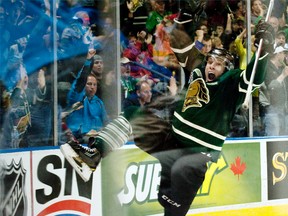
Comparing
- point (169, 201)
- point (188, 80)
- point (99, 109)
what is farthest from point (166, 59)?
point (169, 201)

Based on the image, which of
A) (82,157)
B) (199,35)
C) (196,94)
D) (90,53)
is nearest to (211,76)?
(196,94)

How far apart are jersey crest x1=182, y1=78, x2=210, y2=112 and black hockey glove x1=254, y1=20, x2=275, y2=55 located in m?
0.46

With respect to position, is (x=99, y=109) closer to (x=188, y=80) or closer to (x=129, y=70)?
(x=129, y=70)

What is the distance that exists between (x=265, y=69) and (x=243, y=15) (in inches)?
14.6

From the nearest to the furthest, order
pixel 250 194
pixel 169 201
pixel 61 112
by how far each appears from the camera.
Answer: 1. pixel 61 112
2. pixel 169 201
3. pixel 250 194

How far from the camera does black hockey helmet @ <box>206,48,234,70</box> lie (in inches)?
171

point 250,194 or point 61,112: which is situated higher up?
point 61,112

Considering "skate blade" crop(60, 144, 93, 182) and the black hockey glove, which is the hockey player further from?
the black hockey glove

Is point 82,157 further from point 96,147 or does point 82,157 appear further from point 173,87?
point 173,87

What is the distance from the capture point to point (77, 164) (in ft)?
13.2

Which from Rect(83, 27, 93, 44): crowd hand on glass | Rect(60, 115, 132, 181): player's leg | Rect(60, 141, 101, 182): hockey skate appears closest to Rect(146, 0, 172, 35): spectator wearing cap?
Rect(83, 27, 93, 44): crowd hand on glass

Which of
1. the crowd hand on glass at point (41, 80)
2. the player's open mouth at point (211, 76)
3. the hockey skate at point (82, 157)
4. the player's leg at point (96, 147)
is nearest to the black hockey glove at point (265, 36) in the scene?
the player's open mouth at point (211, 76)

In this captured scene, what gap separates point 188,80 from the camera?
4.27 m

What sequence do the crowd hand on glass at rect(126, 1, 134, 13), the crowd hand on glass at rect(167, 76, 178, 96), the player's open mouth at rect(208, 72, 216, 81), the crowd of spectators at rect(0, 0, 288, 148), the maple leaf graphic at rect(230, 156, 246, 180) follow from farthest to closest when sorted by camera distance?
the maple leaf graphic at rect(230, 156, 246, 180)
the player's open mouth at rect(208, 72, 216, 81)
the crowd hand on glass at rect(167, 76, 178, 96)
the crowd hand on glass at rect(126, 1, 134, 13)
the crowd of spectators at rect(0, 0, 288, 148)
